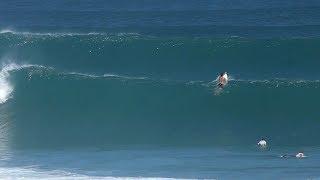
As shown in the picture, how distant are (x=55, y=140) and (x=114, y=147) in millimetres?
2249

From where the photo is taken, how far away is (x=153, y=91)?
3391 cm

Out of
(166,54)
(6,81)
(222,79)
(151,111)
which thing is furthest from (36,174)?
(166,54)

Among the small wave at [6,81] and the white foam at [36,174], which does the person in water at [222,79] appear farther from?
the white foam at [36,174]

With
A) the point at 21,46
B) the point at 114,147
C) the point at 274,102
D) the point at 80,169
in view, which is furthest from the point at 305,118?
the point at 21,46

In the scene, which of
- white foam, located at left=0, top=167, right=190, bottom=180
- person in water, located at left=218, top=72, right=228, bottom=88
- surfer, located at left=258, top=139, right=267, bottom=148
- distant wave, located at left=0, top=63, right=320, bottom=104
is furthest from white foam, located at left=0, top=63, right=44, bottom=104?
surfer, located at left=258, top=139, right=267, bottom=148

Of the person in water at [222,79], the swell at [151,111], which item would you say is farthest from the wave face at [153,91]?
the person in water at [222,79]

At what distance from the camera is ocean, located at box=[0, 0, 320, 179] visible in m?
27.3

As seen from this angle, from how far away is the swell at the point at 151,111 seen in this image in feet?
99.4

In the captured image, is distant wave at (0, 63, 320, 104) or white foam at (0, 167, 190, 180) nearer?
white foam at (0, 167, 190, 180)

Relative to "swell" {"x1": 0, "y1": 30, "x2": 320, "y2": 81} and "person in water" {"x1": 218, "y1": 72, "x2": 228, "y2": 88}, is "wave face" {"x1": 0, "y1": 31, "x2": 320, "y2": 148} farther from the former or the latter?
"person in water" {"x1": 218, "y1": 72, "x2": 228, "y2": 88}

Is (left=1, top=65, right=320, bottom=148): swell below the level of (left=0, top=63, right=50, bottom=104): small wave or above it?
below

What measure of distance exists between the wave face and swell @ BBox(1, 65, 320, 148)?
3 cm

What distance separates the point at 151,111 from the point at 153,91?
1238mm

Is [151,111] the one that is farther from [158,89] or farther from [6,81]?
[6,81]
